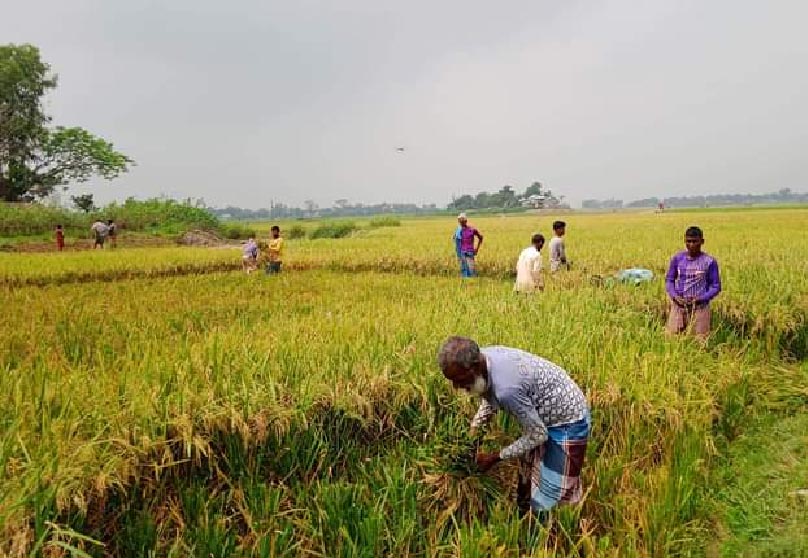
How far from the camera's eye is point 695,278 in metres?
5.93

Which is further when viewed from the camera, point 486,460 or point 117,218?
point 117,218

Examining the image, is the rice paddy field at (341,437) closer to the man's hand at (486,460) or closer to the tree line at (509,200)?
the man's hand at (486,460)

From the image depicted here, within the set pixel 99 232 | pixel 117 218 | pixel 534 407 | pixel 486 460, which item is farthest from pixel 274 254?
pixel 117 218

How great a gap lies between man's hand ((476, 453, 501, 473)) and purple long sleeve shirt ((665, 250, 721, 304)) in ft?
12.6

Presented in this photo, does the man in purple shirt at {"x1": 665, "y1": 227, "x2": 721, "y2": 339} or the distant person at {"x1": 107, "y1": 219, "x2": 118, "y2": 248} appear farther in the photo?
the distant person at {"x1": 107, "y1": 219, "x2": 118, "y2": 248}

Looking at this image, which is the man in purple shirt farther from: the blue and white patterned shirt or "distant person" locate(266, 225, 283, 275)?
"distant person" locate(266, 225, 283, 275)

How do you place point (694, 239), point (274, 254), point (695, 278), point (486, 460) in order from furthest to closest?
point (274, 254), point (695, 278), point (694, 239), point (486, 460)

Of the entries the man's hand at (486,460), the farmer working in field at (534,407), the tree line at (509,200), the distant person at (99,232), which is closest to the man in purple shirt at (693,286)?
the farmer working in field at (534,407)

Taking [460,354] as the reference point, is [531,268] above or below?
below

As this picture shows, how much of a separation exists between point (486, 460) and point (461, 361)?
794mm

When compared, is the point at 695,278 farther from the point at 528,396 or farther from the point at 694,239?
the point at 528,396

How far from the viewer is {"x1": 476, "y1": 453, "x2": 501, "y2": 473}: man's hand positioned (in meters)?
3.06

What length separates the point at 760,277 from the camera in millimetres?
8109

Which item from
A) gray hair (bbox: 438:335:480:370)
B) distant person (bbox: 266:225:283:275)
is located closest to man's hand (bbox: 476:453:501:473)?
gray hair (bbox: 438:335:480:370)
